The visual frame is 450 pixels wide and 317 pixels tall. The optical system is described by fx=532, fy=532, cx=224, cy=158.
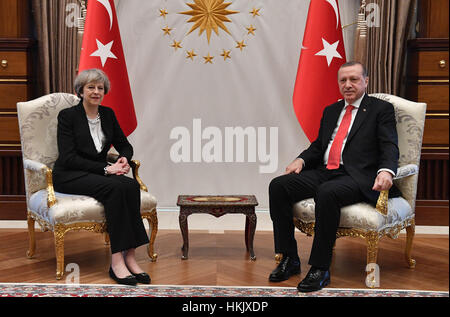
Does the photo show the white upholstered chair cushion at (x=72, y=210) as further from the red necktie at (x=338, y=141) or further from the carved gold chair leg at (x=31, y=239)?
the red necktie at (x=338, y=141)

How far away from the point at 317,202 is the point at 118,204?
46.7 inches

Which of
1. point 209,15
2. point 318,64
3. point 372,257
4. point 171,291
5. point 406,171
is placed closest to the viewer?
point 171,291

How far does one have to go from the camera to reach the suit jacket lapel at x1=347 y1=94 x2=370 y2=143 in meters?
3.34

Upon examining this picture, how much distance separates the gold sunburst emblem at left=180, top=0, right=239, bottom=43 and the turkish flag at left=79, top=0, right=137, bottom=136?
780 mm

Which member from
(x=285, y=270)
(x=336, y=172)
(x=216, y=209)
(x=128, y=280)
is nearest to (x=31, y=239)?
(x=128, y=280)

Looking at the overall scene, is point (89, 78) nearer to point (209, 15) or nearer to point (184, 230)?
point (184, 230)

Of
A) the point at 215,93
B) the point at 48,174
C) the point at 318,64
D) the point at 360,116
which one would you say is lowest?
the point at 48,174

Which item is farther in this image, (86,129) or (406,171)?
(86,129)

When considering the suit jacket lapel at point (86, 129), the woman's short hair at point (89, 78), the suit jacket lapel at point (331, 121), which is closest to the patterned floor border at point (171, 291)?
the suit jacket lapel at point (86, 129)

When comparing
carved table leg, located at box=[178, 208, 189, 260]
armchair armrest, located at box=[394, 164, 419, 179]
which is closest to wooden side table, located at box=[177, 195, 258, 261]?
carved table leg, located at box=[178, 208, 189, 260]

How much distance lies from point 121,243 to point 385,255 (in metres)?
1.91

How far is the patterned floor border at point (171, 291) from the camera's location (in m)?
2.93

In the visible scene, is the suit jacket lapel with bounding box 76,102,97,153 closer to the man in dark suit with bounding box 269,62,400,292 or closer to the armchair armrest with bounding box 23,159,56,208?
Result: the armchair armrest with bounding box 23,159,56,208

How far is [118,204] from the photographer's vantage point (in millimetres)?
3207
